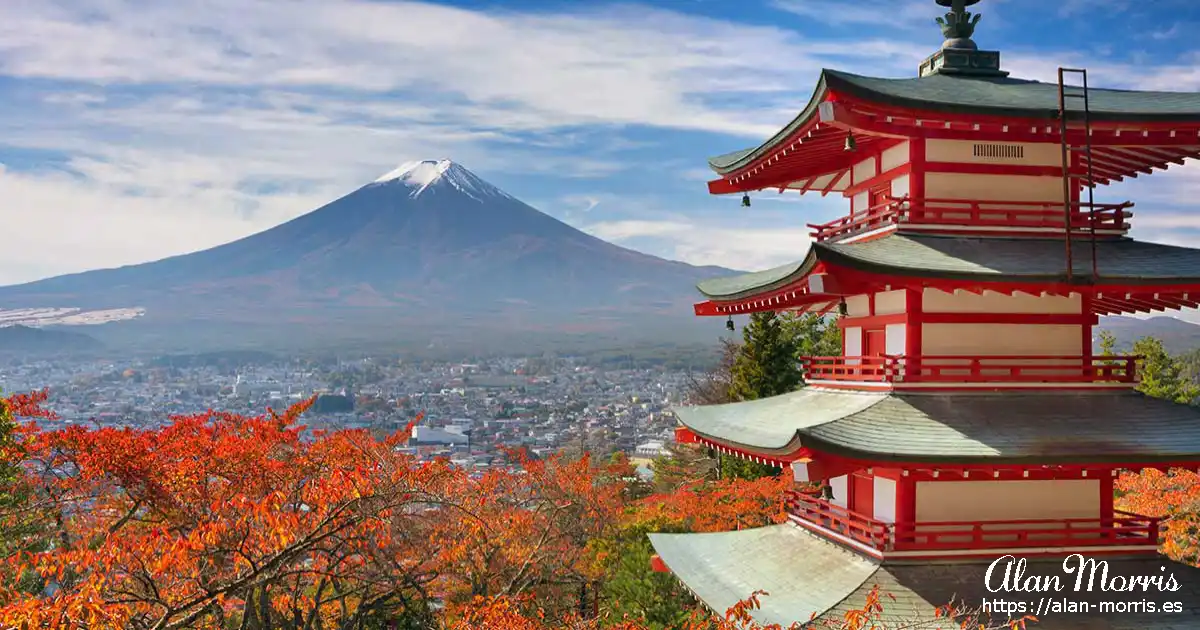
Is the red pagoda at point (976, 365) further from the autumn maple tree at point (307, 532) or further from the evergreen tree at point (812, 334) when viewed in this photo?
the evergreen tree at point (812, 334)

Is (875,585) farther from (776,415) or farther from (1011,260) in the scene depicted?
(1011,260)

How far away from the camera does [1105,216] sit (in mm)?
11406

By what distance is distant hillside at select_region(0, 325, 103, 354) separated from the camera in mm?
121062

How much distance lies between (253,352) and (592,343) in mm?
55151

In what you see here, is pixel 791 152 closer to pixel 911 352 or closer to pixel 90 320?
pixel 911 352

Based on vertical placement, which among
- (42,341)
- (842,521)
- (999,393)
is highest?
(999,393)

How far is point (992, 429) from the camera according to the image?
10.1 metres

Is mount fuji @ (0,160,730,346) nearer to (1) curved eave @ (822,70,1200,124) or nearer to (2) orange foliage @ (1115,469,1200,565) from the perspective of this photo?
(2) orange foliage @ (1115,469,1200,565)

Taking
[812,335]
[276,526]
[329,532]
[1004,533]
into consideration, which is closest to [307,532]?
[276,526]

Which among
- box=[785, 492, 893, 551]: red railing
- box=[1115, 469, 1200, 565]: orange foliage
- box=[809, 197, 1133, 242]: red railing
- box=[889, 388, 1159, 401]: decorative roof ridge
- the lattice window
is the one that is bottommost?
box=[1115, 469, 1200, 565]: orange foliage

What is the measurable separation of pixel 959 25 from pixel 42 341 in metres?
136

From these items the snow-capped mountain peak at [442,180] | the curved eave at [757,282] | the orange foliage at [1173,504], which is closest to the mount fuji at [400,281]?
the snow-capped mountain peak at [442,180]

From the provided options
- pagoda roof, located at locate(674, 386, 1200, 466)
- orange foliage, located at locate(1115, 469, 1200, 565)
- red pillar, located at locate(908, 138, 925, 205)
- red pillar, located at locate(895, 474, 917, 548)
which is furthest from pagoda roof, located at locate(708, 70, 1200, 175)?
orange foliage, located at locate(1115, 469, 1200, 565)

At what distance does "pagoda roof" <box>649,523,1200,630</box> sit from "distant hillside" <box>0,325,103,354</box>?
129m
